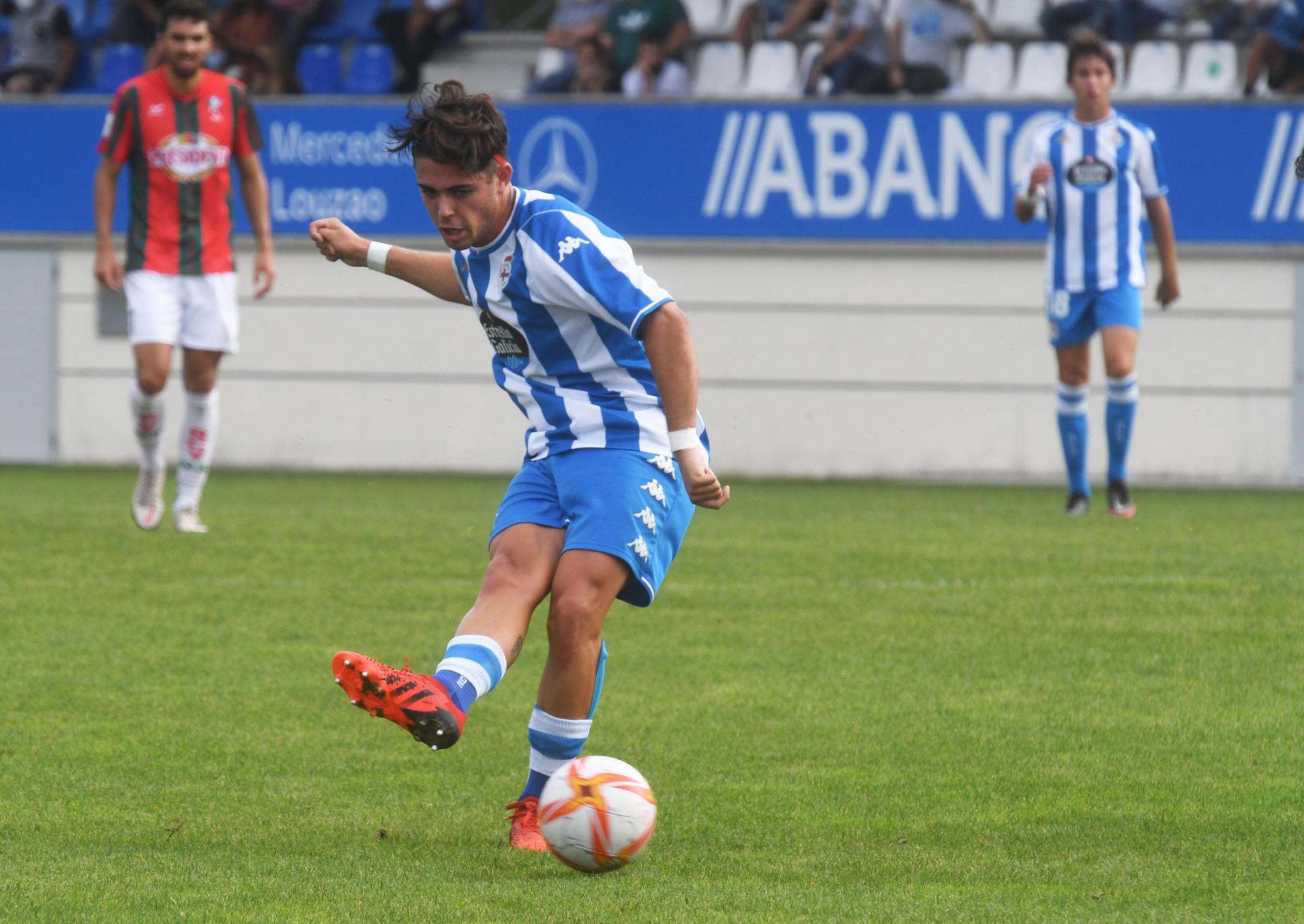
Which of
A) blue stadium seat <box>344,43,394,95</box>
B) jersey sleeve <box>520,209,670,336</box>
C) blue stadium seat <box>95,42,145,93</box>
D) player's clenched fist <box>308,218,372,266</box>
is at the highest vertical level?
jersey sleeve <box>520,209,670,336</box>

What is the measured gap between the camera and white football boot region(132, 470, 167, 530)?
30.1 feet

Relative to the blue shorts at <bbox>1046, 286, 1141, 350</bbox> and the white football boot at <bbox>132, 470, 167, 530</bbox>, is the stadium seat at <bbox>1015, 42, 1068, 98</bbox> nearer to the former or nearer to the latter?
the blue shorts at <bbox>1046, 286, 1141, 350</bbox>

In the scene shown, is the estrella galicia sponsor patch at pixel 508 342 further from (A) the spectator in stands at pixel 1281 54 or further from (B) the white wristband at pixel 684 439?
(A) the spectator in stands at pixel 1281 54

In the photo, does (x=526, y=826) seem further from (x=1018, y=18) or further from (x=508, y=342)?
(x=1018, y=18)

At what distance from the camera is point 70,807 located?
13.5 ft

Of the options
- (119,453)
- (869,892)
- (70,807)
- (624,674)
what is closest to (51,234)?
(119,453)

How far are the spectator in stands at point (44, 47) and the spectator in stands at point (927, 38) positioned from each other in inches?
281

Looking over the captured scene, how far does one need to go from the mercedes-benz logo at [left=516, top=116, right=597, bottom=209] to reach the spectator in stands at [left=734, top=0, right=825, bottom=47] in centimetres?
224

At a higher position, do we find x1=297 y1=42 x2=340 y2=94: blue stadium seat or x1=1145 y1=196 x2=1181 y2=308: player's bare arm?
x1=1145 y1=196 x2=1181 y2=308: player's bare arm

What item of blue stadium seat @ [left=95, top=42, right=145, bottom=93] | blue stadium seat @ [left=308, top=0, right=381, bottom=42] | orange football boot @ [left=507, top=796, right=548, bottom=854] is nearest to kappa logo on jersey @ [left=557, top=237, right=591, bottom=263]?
orange football boot @ [left=507, top=796, right=548, bottom=854]

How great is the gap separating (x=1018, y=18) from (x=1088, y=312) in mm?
6099

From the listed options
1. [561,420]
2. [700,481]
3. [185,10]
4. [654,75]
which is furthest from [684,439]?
[654,75]

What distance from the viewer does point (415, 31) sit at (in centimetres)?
1647

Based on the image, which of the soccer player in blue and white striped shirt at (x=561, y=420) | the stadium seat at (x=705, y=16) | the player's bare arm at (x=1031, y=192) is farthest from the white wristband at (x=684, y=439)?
the stadium seat at (x=705, y=16)
